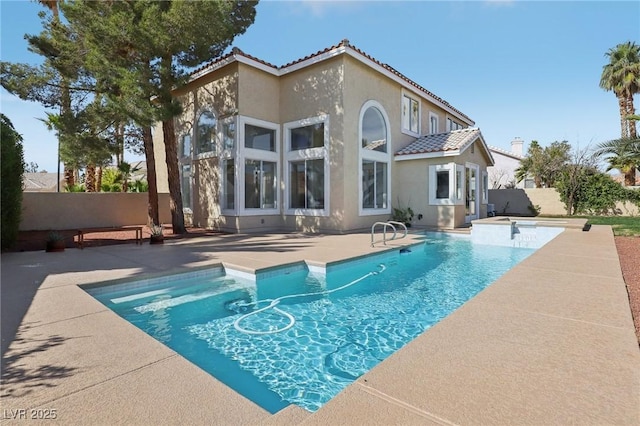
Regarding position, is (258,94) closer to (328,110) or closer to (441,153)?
(328,110)

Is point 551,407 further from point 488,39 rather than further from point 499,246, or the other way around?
point 488,39

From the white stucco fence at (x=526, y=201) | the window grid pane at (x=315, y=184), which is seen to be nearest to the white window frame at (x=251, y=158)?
the window grid pane at (x=315, y=184)

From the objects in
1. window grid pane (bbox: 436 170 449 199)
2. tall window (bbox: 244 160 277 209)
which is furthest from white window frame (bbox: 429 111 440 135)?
tall window (bbox: 244 160 277 209)

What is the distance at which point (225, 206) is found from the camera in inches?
631

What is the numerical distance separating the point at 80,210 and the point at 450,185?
63.6 ft

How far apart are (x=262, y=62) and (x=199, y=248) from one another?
961 cm

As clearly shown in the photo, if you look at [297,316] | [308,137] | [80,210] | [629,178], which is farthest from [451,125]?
[80,210]

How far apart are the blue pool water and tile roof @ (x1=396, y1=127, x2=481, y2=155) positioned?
28.0 ft

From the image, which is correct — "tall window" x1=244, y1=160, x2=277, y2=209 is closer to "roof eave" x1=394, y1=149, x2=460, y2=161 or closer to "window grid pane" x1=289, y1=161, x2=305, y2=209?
"window grid pane" x1=289, y1=161, x2=305, y2=209

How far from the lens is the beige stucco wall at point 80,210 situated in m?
16.1

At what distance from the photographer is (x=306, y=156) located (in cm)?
1595

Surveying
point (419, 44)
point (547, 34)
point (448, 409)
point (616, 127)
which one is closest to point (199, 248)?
point (448, 409)

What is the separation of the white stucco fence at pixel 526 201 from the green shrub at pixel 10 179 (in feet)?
97.1

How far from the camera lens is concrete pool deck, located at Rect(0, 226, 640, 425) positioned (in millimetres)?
2351
